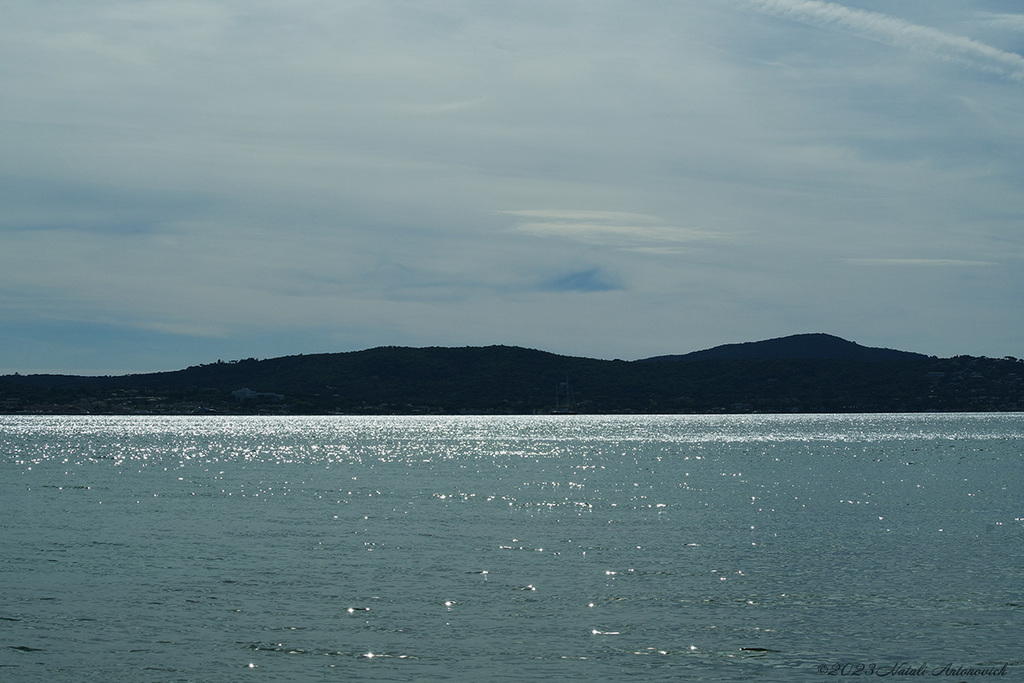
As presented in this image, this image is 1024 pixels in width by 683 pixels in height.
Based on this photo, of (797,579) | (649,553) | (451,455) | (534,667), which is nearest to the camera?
(534,667)

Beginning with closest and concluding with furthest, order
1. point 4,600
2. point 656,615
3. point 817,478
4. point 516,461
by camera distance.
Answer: point 656,615, point 4,600, point 817,478, point 516,461

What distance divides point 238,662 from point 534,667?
794cm

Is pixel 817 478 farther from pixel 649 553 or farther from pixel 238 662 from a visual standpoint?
pixel 238 662

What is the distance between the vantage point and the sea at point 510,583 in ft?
92.9

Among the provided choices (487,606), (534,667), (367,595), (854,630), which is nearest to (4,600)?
(367,595)

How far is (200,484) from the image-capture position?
Result: 305 ft

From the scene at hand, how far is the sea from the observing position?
1115 inches

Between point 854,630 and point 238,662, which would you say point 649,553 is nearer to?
point 854,630

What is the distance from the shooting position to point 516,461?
13375 cm

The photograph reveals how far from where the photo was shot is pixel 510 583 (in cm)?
3950

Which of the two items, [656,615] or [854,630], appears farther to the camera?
[656,615]

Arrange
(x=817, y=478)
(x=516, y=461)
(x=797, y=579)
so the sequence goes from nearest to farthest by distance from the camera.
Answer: (x=797, y=579) < (x=817, y=478) < (x=516, y=461)

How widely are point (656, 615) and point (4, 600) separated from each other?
22.4 metres

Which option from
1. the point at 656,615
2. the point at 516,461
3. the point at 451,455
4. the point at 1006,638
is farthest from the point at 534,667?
the point at 451,455
